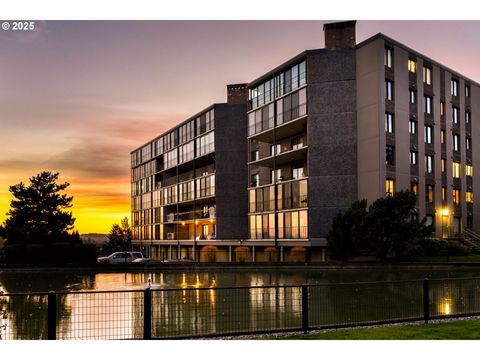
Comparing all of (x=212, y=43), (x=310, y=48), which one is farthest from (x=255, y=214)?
(x=212, y=43)

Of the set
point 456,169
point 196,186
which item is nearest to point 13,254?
point 196,186

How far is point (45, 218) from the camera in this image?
54531 millimetres

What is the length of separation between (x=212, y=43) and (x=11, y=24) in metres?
16.9

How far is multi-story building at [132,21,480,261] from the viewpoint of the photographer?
46.7 meters

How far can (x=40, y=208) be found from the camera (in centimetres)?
5556

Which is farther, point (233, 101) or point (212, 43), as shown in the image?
point (233, 101)

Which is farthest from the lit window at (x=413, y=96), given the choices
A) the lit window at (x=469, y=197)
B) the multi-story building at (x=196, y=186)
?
the multi-story building at (x=196, y=186)

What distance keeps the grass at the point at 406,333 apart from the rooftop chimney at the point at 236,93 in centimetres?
5601

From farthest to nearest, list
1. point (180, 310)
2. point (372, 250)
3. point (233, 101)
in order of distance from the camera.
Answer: point (233, 101), point (372, 250), point (180, 310)

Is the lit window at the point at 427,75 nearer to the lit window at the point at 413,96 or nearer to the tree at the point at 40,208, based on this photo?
the lit window at the point at 413,96

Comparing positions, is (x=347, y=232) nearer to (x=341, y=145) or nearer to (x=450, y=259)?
(x=450, y=259)

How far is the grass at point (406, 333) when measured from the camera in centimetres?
1067

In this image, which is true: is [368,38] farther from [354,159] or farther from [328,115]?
[354,159]

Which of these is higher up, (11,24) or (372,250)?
(11,24)
